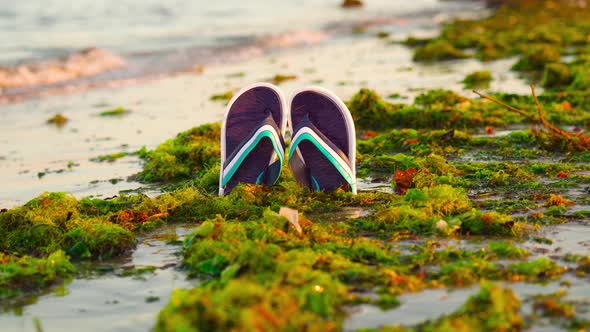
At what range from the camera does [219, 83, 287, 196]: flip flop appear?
18.8 ft

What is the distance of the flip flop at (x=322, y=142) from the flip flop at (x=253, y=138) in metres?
0.13

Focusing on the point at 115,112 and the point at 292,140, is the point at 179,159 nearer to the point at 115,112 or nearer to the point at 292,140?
the point at 292,140

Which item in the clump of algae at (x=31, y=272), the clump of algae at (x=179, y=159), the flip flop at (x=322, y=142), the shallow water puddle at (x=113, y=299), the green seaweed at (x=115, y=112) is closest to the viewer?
the shallow water puddle at (x=113, y=299)

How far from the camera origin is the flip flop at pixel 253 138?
5719mm

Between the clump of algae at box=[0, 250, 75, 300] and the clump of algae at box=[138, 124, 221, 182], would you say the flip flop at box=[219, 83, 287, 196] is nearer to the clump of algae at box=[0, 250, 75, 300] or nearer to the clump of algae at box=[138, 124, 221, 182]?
the clump of algae at box=[138, 124, 221, 182]

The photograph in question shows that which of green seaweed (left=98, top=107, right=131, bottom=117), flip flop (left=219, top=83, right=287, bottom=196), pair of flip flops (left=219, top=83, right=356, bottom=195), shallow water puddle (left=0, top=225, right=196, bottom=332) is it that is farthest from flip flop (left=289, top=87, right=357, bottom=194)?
green seaweed (left=98, top=107, right=131, bottom=117)

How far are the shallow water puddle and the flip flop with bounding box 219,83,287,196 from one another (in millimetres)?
1234

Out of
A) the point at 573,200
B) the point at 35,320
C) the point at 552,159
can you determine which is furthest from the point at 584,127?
the point at 35,320

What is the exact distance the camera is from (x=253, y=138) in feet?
18.7

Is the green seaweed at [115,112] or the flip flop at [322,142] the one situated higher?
the flip flop at [322,142]

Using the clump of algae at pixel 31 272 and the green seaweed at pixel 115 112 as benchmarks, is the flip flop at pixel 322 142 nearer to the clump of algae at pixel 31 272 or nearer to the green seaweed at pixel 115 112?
the clump of algae at pixel 31 272

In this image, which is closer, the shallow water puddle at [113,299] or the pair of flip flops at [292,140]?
the shallow water puddle at [113,299]

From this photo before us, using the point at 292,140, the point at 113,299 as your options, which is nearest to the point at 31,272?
the point at 113,299

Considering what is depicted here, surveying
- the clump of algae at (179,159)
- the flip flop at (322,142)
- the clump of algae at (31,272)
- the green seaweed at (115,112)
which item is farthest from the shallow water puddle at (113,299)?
the green seaweed at (115,112)
